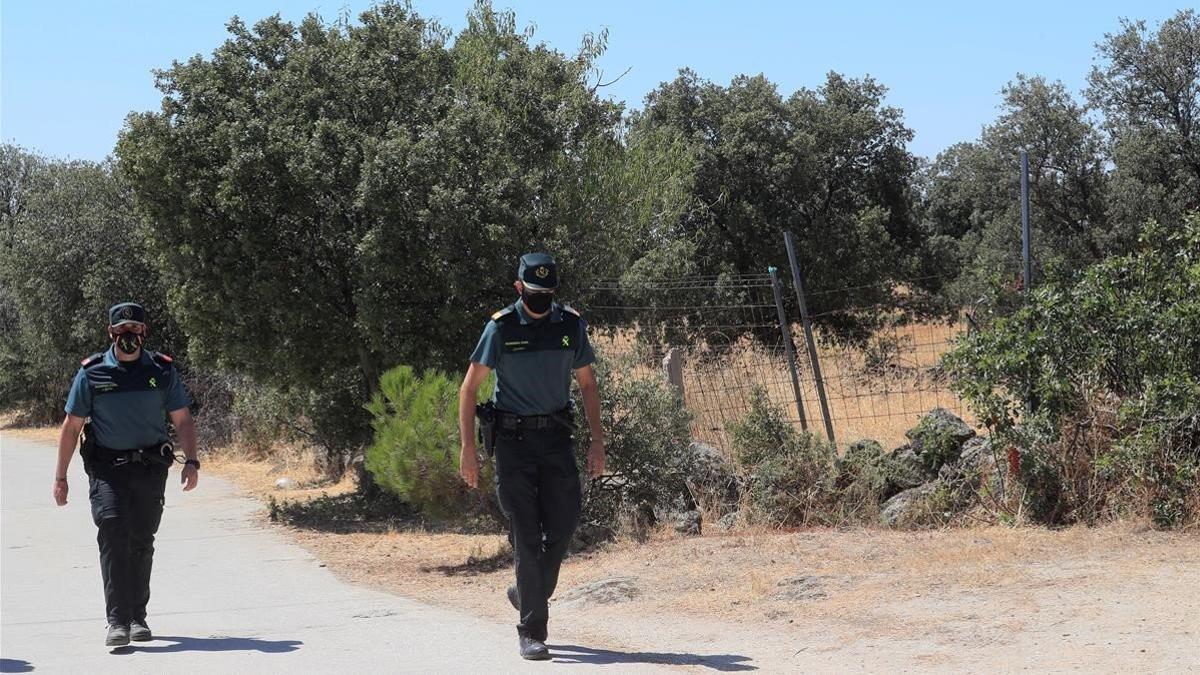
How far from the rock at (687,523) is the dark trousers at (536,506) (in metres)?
3.81

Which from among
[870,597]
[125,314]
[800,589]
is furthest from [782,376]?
[125,314]

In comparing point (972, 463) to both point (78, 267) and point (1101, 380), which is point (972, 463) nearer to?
point (1101, 380)

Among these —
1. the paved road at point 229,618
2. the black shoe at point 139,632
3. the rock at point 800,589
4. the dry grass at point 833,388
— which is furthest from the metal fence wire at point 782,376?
the black shoe at point 139,632

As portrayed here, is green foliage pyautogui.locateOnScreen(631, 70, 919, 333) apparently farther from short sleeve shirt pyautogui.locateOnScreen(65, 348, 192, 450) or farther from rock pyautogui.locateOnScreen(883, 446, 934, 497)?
short sleeve shirt pyautogui.locateOnScreen(65, 348, 192, 450)

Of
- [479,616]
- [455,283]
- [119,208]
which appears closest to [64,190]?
[119,208]

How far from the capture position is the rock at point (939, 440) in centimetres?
1082

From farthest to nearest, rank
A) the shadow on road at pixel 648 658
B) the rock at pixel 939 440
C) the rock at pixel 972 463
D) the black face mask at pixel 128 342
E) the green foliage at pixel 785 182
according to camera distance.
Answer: the green foliage at pixel 785 182, the rock at pixel 939 440, the rock at pixel 972 463, the black face mask at pixel 128 342, the shadow on road at pixel 648 658

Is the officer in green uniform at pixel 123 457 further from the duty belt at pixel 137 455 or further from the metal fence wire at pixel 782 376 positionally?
the metal fence wire at pixel 782 376

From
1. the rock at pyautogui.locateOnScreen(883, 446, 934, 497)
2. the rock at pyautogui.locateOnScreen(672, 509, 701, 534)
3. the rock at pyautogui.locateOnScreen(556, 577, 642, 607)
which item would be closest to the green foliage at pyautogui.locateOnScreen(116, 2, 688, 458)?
the rock at pyautogui.locateOnScreen(672, 509, 701, 534)

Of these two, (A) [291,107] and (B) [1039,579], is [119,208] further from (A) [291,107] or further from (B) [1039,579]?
(B) [1039,579]

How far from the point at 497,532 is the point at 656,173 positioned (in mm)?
8837

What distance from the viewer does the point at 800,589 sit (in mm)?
7805

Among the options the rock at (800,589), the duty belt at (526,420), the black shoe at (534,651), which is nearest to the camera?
the black shoe at (534,651)

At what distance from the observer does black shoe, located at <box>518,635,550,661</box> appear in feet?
21.0
